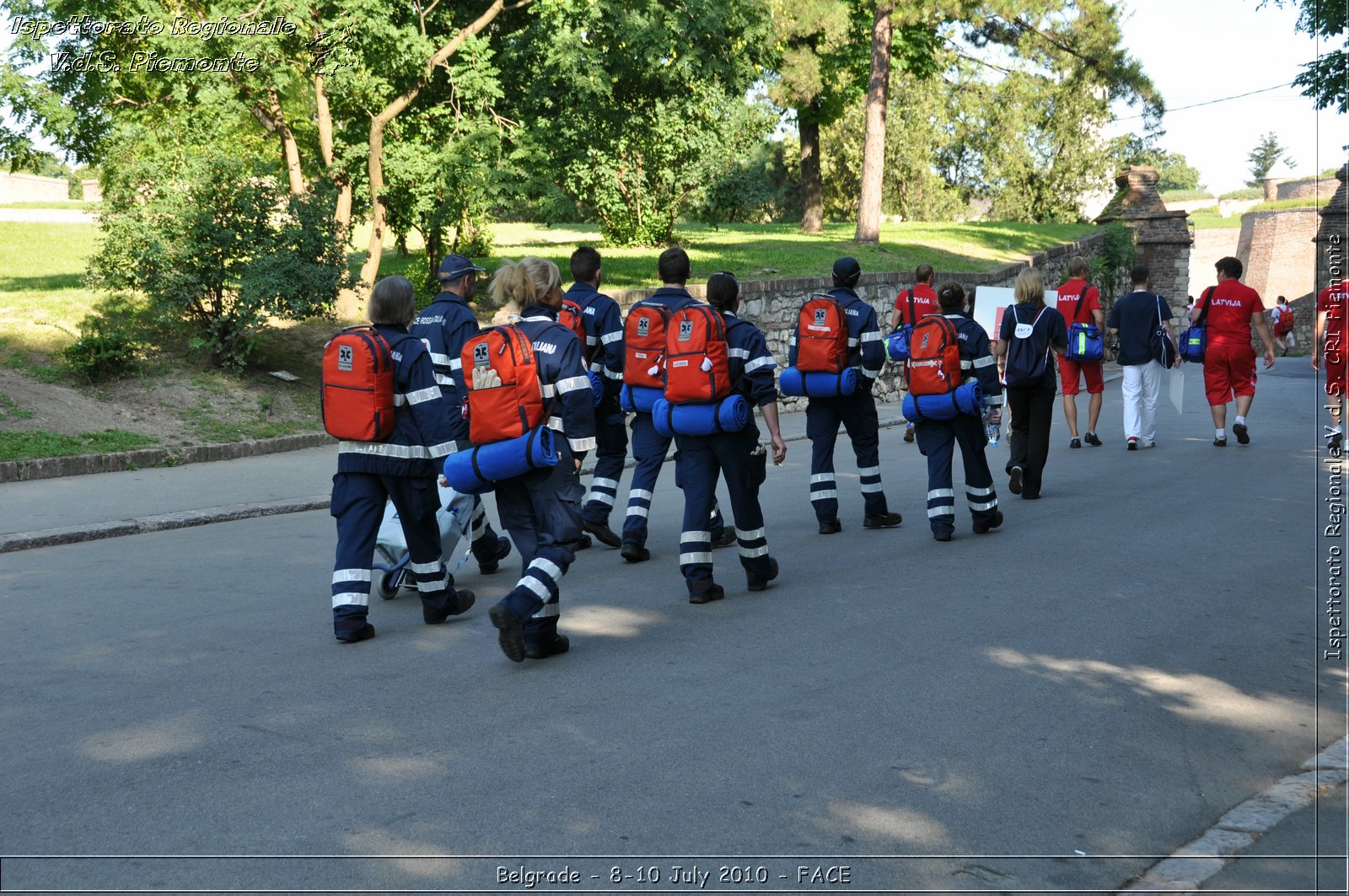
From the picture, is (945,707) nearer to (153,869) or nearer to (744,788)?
(744,788)

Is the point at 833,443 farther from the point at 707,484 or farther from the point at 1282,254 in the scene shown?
the point at 1282,254

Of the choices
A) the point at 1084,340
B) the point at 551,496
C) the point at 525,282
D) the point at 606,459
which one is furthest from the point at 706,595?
the point at 1084,340

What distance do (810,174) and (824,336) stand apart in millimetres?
33040

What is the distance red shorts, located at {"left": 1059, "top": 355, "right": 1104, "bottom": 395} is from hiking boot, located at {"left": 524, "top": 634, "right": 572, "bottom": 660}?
917 centimetres

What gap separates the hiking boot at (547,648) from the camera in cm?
615

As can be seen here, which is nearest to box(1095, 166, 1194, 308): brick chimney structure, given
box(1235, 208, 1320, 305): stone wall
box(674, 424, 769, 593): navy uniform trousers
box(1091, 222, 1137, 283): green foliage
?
box(1091, 222, 1137, 283): green foliage

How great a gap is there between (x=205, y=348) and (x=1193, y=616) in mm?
11832

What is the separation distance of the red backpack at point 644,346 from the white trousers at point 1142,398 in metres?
7.63

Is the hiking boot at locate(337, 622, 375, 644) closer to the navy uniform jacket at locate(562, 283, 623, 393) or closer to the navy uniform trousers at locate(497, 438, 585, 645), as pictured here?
the navy uniform trousers at locate(497, 438, 585, 645)

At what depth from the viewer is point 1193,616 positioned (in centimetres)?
683

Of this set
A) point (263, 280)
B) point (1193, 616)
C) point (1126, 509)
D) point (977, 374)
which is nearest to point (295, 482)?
point (263, 280)

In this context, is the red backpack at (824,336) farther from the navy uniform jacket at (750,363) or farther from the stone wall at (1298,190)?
the stone wall at (1298,190)

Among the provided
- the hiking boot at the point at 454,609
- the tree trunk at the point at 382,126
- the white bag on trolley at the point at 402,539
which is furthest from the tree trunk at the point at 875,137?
the hiking boot at the point at 454,609

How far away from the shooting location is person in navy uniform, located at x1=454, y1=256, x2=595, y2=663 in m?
6.03
